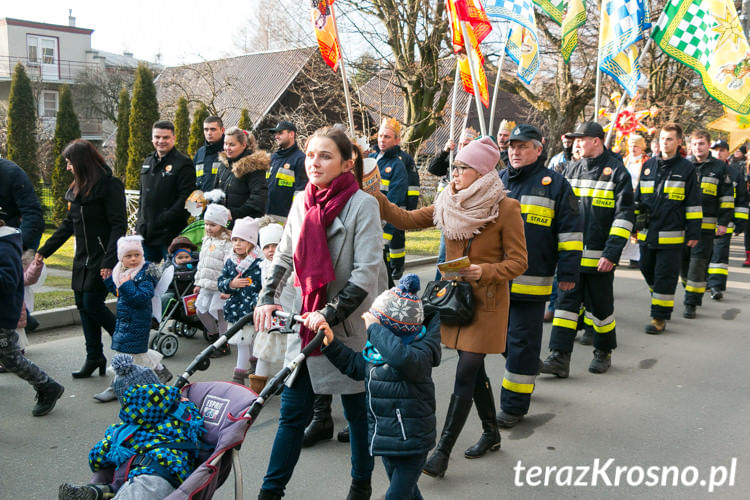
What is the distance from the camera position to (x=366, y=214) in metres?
3.42

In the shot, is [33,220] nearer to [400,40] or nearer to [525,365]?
[525,365]

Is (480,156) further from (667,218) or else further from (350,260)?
(667,218)

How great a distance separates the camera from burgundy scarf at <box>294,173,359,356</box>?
3.34 meters

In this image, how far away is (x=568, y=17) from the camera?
30.5 ft

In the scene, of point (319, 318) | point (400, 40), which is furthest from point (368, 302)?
point (400, 40)

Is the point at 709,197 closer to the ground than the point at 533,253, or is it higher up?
higher up

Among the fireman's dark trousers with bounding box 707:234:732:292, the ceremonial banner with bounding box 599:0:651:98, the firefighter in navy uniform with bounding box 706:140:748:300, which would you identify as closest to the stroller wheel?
the ceremonial banner with bounding box 599:0:651:98

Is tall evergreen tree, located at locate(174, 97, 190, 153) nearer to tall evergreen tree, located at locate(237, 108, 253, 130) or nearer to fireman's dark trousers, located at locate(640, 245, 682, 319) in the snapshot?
tall evergreen tree, located at locate(237, 108, 253, 130)

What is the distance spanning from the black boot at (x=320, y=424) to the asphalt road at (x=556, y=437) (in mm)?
76

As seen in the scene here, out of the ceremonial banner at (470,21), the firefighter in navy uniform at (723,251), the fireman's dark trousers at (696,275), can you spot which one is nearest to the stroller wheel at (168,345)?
the ceremonial banner at (470,21)

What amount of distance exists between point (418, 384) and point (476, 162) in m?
1.50

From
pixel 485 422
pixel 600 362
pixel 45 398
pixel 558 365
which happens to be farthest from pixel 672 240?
pixel 45 398

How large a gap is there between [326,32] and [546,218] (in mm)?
4742

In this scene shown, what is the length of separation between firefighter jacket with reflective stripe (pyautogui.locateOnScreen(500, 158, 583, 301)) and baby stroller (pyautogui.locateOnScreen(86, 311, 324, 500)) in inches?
88.5
